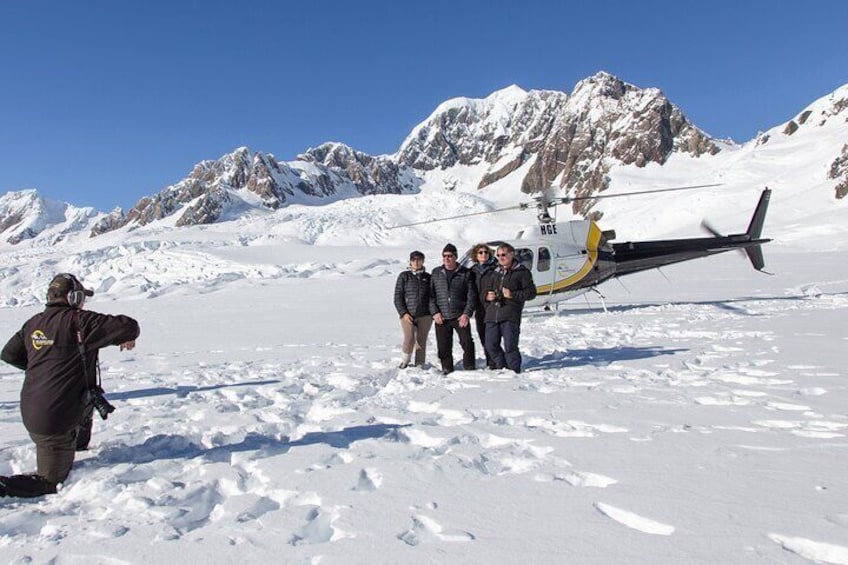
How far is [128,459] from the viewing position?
3822mm

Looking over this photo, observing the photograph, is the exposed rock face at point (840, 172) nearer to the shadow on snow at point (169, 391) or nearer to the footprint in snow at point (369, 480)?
the shadow on snow at point (169, 391)

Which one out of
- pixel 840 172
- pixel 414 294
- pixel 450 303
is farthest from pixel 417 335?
pixel 840 172

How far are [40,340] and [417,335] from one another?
14.5 feet

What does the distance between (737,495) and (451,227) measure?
186 ft

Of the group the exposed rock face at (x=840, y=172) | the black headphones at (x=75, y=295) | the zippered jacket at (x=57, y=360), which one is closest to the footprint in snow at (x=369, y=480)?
the zippered jacket at (x=57, y=360)

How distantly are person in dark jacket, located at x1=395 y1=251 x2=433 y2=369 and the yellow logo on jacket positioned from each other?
4.13 meters

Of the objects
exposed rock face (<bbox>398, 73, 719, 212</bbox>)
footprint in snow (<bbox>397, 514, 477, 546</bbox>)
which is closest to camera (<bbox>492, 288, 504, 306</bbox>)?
footprint in snow (<bbox>397, 514, 477, 546</bbox>)

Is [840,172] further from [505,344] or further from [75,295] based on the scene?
[75,295]

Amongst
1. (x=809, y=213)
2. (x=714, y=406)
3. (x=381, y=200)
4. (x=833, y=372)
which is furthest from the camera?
(x=381, y=200)

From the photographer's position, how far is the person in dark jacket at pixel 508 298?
21.4 feet

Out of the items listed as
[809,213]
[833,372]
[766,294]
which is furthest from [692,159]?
[833,372]

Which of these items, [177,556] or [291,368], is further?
[291,368]

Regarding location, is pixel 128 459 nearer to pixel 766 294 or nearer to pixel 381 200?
pixel 766 294

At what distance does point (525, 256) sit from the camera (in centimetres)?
1152
